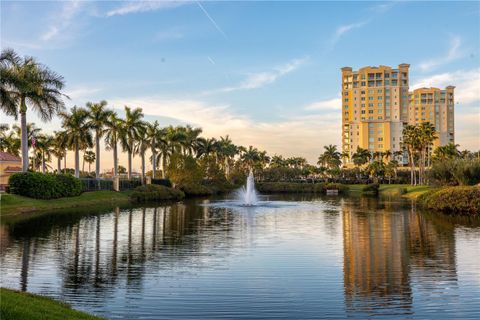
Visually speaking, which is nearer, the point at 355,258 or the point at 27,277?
the point at 27,277

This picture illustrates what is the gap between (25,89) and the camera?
51594mm

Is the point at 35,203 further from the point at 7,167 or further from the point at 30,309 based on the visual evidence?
the point at 30,309

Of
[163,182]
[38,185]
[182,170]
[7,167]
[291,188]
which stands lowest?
[291,188]

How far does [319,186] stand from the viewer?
456ft

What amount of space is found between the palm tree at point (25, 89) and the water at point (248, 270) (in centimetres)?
2056

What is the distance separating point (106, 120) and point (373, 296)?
73457mm

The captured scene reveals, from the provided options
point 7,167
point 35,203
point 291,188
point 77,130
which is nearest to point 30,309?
point 35,203

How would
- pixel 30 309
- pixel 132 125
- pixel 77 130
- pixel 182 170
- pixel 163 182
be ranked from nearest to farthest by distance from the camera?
pixel 30 309, pixel 77 130, pixel 132 125, pixel 182 170, pixel 163 182

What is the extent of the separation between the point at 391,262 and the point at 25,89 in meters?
43.8

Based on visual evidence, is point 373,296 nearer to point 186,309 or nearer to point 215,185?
point 186,309

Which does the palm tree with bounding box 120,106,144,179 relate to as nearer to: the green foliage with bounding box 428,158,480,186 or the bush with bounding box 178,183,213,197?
the bush with bounding box 178,183,213,197

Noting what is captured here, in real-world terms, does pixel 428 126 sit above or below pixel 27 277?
above

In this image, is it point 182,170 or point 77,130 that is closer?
point 77,130

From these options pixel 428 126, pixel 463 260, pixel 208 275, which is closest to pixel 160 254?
pixel 208 275
